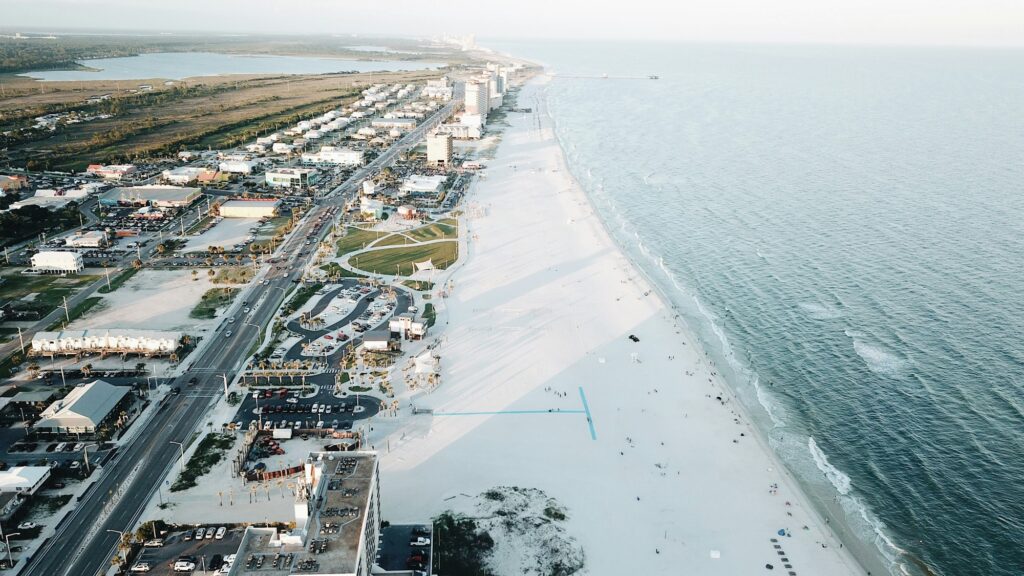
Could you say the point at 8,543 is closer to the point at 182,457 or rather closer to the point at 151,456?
the point at 151,456

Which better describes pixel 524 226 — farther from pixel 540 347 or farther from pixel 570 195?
pixel 540 347

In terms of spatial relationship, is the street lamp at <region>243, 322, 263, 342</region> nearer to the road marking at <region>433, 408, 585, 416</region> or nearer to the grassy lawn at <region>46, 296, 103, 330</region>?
the grassy lawn at <region>46, 296, 103, 330</region>

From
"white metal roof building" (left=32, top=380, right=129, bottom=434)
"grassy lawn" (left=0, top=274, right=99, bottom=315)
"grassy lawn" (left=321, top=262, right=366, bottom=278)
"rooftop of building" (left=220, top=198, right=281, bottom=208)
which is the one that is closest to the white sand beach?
"grassy lawn" (left=321, top=262, right=366, bottom=278)

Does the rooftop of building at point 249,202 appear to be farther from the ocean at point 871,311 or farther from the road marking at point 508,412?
the road marking at point 508,412

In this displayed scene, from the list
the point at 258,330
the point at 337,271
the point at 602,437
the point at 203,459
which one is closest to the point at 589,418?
the point at 602,437

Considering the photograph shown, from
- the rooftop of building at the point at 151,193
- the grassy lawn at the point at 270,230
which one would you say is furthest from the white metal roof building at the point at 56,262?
the rooftop of building at the point at 151,193

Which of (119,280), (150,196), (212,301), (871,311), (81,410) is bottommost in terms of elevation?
(119,280)
